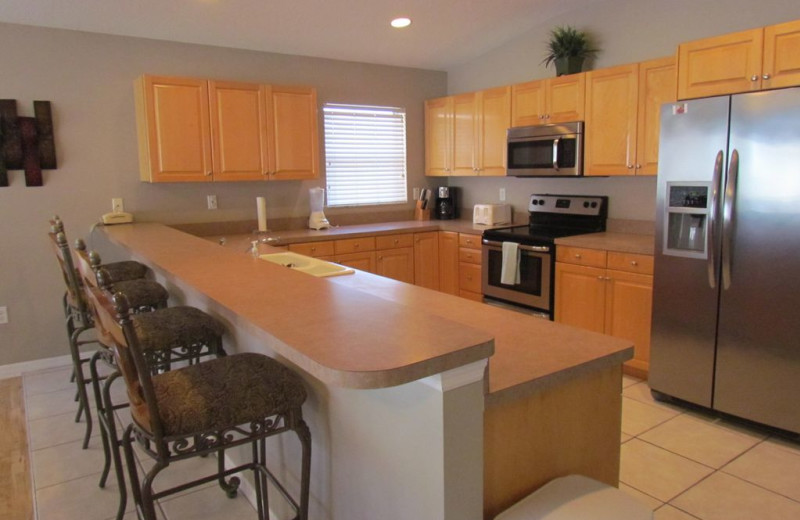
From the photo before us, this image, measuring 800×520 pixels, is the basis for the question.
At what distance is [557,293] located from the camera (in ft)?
13.3

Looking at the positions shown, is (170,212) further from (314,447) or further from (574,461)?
(574,461)

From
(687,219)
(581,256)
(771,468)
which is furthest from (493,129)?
(771,468)

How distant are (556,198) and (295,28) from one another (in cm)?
248

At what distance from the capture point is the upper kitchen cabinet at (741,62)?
2.76m

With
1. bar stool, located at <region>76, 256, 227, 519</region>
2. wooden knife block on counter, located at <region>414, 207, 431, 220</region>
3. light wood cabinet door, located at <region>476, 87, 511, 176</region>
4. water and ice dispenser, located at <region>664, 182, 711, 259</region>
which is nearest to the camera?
bar stool, located at <region>76, 256, 227, 519</region>

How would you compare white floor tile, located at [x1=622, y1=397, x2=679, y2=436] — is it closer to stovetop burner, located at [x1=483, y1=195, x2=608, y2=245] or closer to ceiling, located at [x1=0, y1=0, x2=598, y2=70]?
stovetop burner, located at [x1=483, y1=195, x2=608, y2=245]

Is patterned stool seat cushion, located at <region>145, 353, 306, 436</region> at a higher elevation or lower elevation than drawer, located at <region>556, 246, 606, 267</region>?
lower

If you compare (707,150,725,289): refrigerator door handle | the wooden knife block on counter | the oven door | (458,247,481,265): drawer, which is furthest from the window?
(707,150,725,289): refrigerator door handle

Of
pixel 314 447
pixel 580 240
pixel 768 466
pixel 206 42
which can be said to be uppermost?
pixel 206 42

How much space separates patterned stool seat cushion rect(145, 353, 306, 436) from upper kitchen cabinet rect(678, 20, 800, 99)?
272 centimetres

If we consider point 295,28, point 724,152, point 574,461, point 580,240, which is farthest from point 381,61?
point 574,461

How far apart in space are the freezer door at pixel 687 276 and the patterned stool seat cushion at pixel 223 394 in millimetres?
2335

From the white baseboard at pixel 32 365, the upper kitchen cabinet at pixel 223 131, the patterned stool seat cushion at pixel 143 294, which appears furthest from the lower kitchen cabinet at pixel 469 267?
the white baseboard at pixel 32 365

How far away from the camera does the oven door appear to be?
4.09m
